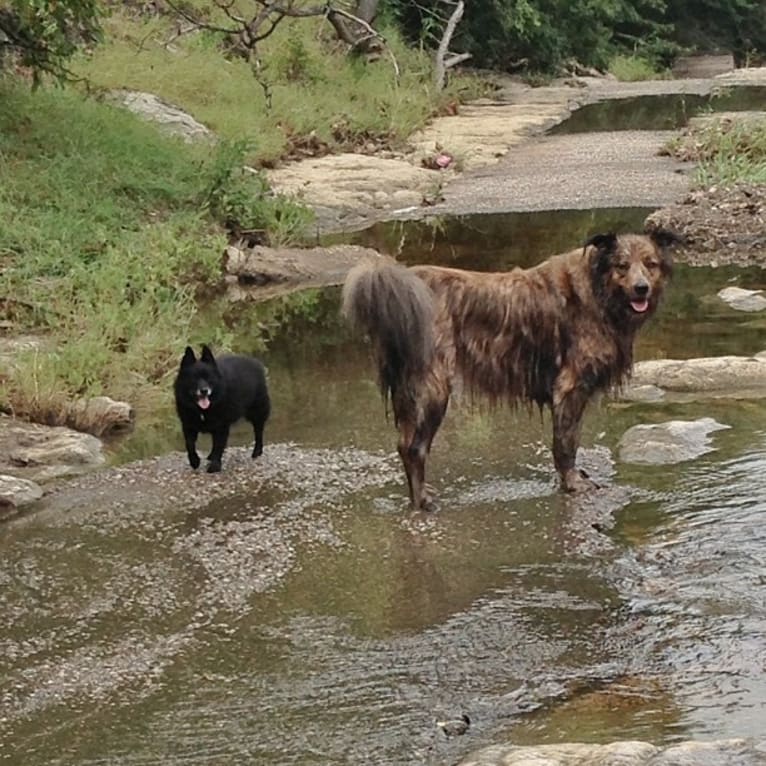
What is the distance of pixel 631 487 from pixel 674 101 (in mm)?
28763

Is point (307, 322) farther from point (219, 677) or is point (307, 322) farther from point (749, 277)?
point (219, 677)

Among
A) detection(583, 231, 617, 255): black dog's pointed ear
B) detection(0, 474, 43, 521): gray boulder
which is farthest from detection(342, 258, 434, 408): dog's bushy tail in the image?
detection(0, 474, 43, 521): gray boulder

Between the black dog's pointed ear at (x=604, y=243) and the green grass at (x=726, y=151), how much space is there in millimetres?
10074

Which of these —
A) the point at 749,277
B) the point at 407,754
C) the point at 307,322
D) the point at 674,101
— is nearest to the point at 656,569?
the point at 407,754

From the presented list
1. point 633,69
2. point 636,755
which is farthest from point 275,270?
point 633,69

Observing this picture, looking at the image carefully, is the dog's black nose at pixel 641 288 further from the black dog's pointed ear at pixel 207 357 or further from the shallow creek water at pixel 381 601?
the black dog's pointed ear at pixel 207 357

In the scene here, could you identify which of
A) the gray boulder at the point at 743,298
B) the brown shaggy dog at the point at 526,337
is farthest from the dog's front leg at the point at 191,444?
the gray boulder at the point at 743,298

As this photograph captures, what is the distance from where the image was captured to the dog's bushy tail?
718cm

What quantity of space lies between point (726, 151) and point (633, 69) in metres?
26.8

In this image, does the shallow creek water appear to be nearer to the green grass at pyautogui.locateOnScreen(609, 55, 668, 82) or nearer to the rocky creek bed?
the rocky creek bed

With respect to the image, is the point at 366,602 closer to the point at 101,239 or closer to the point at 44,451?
the point at 44,451

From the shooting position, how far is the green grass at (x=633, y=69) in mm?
45062

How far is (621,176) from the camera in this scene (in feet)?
71.2

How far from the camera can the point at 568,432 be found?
25.8ft
